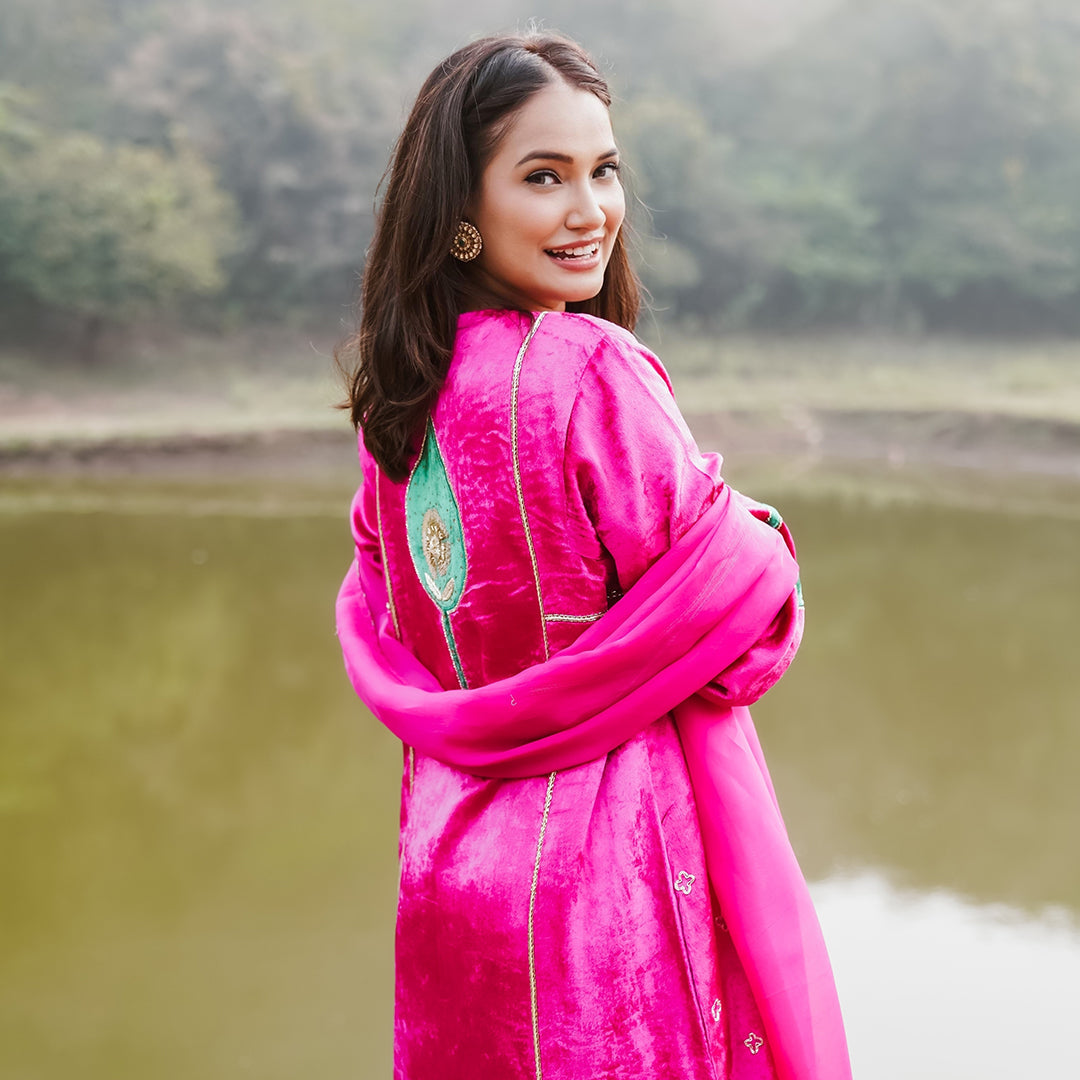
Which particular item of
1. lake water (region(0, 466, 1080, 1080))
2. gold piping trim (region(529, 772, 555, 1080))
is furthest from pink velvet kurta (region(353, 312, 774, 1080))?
lake water (region(0, 466, 1080, 1080))

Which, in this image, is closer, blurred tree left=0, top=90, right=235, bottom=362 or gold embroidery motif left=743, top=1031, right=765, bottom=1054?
gold embroidery motif left=743, top=1031, right=765, bottom=1054

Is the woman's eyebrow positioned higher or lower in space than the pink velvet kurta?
higher

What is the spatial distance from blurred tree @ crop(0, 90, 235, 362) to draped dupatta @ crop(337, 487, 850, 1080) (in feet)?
38.8

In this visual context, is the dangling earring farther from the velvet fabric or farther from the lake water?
the lake water

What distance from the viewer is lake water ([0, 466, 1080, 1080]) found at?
2033 mm

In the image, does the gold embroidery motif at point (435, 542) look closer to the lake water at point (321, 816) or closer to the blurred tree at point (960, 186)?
the lake water at point (321, 816)

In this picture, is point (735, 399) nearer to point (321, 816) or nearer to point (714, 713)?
point (321, 816)

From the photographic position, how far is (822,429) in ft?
33.1

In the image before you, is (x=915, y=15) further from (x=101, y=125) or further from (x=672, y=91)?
(x=101, y=125)

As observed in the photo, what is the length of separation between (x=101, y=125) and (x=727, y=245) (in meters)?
7.64

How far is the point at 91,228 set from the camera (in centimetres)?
1159

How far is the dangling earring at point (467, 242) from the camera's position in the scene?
0.97 m

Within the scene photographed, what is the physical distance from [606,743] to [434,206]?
433 mm

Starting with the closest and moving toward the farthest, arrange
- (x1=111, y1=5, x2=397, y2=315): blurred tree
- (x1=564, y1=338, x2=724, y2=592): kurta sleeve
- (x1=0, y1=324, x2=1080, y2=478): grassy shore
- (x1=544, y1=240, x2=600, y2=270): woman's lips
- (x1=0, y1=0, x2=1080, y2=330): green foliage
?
(x1=564, y1=338, x2=724, y2=592): kurta sleeve, (x1=544, y1=240, x2=600, y2=270): woman's lips, (x1=0, y1=324, x2=1080, y2=478): grassy shore, (x1=111, y1=5, x2=397, y2=315): blurred tree, (x1=0, y1=0, x2=1080, y2=330): green foliage
